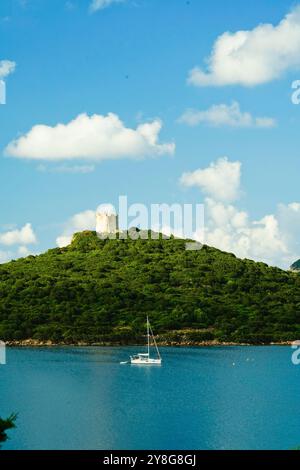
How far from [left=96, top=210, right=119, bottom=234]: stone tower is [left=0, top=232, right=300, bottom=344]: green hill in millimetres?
2135

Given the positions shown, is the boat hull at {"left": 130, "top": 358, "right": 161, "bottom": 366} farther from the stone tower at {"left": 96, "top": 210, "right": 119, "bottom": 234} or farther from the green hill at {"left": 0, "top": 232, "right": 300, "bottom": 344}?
the stone tower at {"left": 96, "top": 210, "right": 119, "bottom": 234}

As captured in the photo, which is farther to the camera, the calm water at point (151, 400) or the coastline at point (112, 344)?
the coastline at point (112, 344)

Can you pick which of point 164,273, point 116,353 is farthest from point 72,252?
point 116,353

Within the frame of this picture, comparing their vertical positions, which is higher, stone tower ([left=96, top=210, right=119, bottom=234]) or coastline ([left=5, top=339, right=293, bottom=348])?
stone tower ([left=96, top=210, right=119, bottom=234])

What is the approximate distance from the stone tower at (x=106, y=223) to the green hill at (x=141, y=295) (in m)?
2.14

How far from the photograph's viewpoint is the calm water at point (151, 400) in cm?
4406

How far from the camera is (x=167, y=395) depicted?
6128 cm

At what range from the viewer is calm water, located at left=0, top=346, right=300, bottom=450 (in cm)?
4406

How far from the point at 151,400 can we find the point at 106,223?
257ft

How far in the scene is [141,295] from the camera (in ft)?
370

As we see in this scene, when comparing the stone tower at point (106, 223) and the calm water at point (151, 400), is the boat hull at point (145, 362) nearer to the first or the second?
the calm water at point (151, 400)

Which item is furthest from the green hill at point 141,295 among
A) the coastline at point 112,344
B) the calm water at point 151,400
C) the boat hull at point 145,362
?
the boat hull at point 145,362

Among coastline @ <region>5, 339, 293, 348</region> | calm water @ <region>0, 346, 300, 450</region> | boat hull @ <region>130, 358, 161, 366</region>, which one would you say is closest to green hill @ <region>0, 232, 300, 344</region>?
coastline @ <region>5, 339, 293, 348</region>

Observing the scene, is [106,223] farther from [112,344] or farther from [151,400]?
[151,400]
